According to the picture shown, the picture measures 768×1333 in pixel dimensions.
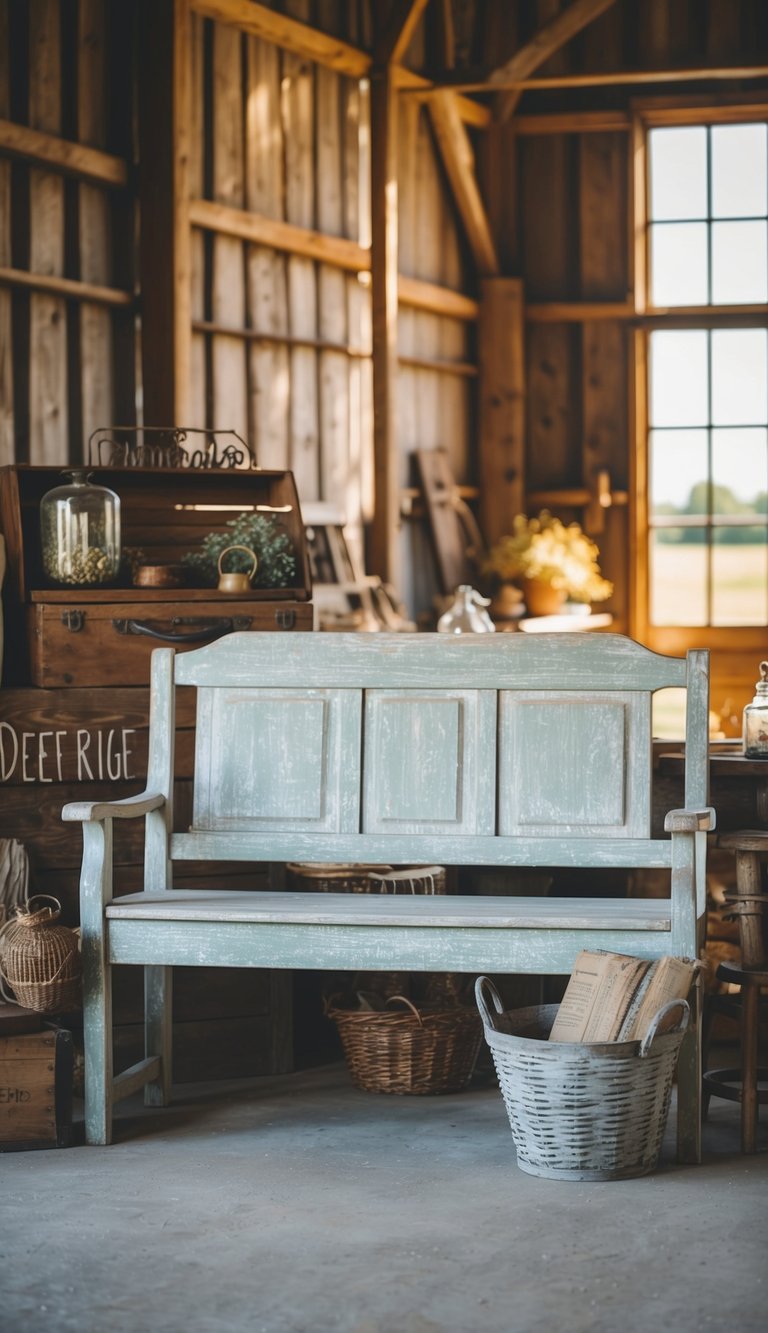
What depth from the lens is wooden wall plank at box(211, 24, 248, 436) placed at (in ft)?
25.1

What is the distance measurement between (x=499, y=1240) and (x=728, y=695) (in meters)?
7.18

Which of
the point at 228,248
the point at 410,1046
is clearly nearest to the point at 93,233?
the point at 228,248

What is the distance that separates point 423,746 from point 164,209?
372 centimetres

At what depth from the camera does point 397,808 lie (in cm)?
413

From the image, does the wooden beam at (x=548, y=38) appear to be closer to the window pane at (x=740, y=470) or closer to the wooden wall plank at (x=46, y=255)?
the window pane at (x=740, y=470)

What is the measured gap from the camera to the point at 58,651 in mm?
4516

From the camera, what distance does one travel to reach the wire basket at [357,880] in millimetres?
4645

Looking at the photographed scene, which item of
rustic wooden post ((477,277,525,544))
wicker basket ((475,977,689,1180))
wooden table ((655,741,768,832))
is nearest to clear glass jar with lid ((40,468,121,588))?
wooden table ((655,741,768,832))

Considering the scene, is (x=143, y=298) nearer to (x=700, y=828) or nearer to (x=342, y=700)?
(x=342, y=700)

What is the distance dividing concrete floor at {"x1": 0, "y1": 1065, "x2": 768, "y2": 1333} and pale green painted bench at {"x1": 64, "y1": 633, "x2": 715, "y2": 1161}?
29 centimetres

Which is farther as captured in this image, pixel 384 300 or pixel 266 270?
pixel 384 300

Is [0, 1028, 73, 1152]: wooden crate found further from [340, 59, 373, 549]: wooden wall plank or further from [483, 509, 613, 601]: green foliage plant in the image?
[483, 509, 613, 601]: green foliage plant

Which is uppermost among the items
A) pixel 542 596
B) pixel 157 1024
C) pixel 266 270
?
pixel 266 270

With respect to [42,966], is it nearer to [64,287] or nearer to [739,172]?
[64,287]
